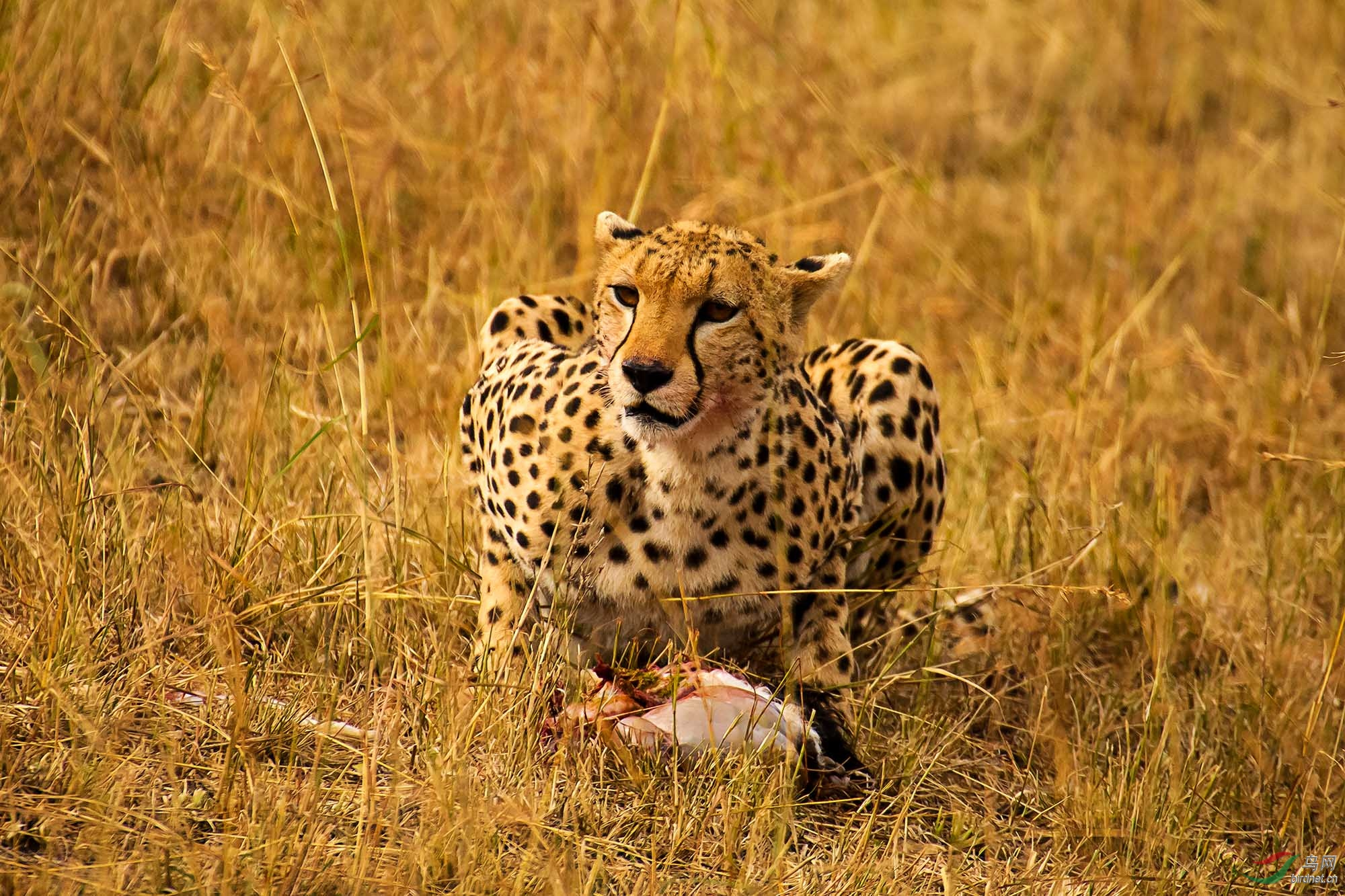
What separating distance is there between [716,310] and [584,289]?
189 centimetres

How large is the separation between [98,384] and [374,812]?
1.56 metres

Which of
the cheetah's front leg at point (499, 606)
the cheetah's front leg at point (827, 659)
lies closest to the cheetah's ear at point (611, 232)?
the cheetah's front leg at point (499, 606)

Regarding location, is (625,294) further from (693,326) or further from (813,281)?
(813,281)

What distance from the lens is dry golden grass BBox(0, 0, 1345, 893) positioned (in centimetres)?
275

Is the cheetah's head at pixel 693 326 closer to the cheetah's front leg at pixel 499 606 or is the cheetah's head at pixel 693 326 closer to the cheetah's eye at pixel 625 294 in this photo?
the cheetah's eye at pixel 625 294

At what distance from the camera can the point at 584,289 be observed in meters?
4.69

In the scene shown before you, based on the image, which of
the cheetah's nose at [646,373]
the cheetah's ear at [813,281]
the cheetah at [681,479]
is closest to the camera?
the cheetah's nose at [646,373]

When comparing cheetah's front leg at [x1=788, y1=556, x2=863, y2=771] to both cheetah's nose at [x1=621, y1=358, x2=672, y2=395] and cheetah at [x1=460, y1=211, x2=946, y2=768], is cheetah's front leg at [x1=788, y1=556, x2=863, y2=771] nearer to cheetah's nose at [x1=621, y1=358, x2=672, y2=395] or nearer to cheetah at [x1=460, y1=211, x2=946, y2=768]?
cheetah at [x1=460, y1=211, x2=946, y2=768]

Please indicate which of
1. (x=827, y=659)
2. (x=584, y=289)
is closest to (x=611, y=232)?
(x=827, y=659)

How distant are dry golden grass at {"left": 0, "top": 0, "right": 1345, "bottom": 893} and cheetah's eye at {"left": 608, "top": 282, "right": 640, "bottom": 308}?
55 cm

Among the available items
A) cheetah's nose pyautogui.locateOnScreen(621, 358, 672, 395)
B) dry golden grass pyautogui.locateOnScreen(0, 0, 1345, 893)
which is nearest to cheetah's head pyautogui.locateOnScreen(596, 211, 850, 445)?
cheetah's nose pyautogui.locateOnScreen(621, 358, 672, 395)

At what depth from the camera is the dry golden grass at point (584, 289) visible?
2.75m

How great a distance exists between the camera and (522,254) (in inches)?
186

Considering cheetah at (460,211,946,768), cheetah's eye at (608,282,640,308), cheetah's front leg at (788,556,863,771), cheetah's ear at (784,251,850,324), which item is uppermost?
cheetah's ear at (784,251,850,324)
